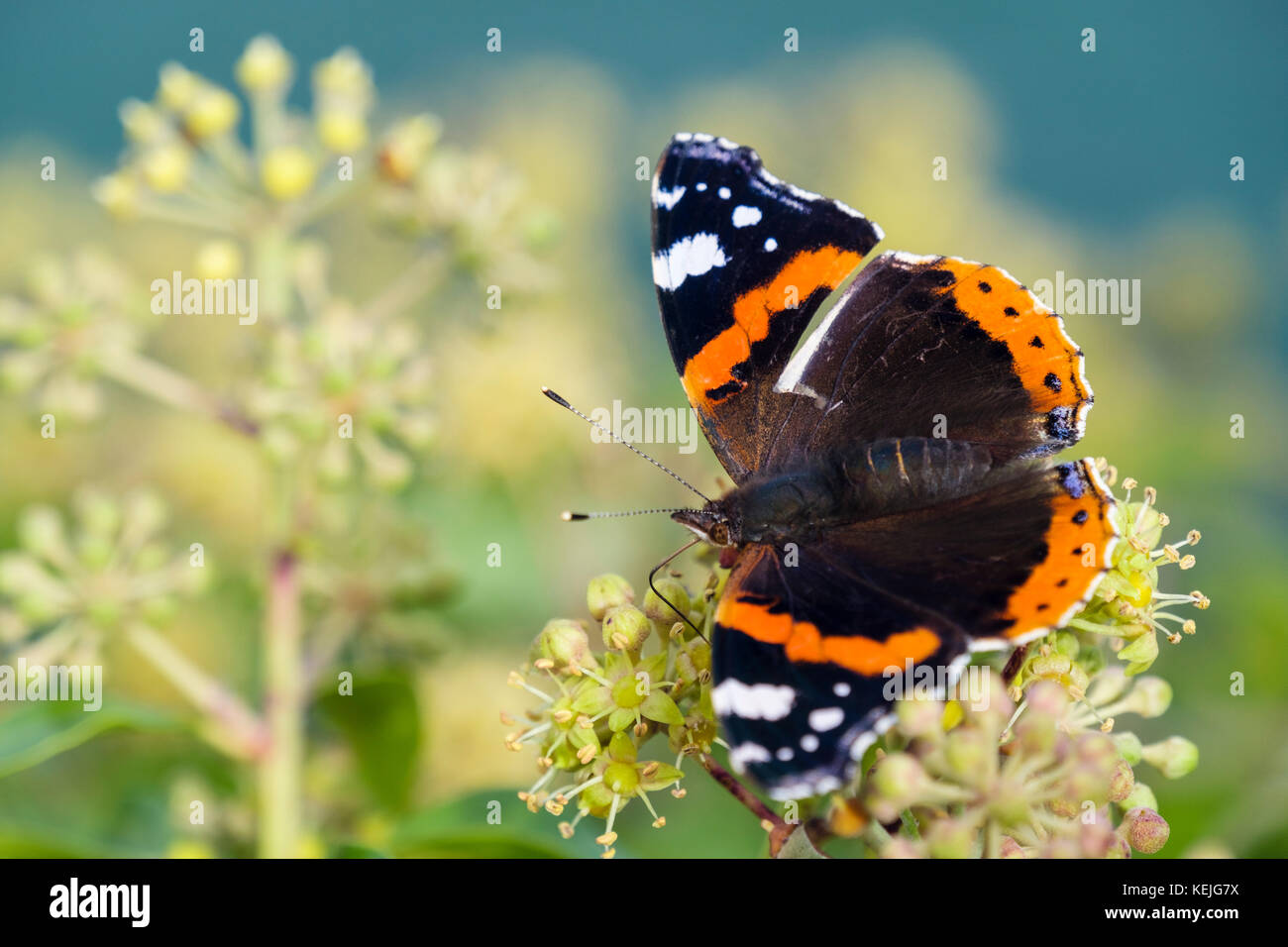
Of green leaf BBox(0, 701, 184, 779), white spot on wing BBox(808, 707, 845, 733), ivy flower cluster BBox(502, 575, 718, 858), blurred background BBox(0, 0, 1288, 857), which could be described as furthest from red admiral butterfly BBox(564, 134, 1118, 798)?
green leaf BBox(0, 701, 184, 779)

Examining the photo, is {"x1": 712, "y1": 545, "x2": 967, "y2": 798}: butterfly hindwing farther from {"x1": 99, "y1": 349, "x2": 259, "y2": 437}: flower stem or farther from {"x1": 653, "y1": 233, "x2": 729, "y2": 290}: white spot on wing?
{"x1": 99, "y1": 349, "x2": 259, "y2": 437}: flower stem

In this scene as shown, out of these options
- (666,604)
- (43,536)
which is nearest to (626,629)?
(666,604)

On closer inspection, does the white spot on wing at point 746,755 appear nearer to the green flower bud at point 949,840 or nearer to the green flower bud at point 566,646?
the green flower bud at point 949,840

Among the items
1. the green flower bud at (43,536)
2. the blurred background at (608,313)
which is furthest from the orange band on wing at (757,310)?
the green flower bud at (43,536)

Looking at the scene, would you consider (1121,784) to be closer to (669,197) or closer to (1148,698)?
(1148,698)

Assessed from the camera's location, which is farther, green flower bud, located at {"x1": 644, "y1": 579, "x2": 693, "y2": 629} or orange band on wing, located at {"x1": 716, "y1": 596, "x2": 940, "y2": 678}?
green flower bud, located at {"x1": 644, "y1": 579, "x2": 693, "y2": 629}

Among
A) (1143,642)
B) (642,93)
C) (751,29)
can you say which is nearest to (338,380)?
(1143,642)

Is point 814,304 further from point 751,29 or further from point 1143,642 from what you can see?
point 751,29
